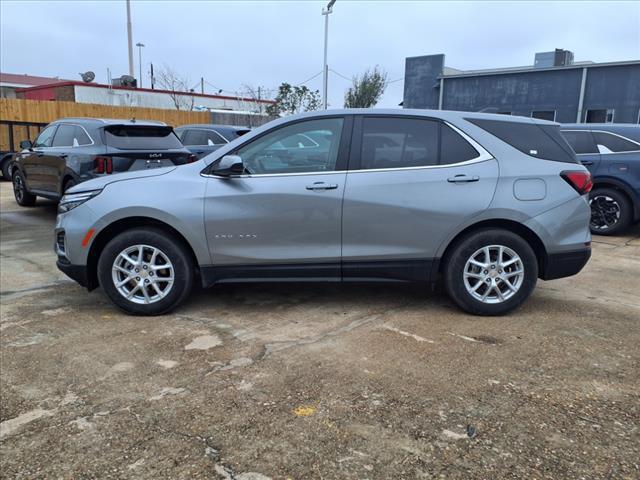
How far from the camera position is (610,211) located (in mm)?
8398

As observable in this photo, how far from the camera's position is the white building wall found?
25.1m

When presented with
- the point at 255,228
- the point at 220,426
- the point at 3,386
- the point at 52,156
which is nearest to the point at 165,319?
the point at 255,228

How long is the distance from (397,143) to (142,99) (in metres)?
26.1

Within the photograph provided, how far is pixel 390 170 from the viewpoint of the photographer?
4359 mm

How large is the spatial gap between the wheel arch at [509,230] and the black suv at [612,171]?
4.68 metres

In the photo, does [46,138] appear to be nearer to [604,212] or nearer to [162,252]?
[162,252]

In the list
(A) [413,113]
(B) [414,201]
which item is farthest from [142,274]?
(A) [413,113]

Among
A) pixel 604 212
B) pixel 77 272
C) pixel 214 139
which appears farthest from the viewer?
pixel 214 139

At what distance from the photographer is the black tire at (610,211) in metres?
8.26

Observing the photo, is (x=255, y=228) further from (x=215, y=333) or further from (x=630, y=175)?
(x=630, y=175)

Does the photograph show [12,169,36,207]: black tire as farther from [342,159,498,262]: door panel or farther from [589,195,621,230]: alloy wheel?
[589,195,621,230]: alloy wheel

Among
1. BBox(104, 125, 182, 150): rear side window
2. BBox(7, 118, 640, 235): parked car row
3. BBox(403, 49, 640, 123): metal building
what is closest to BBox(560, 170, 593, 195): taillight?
BBox(7, 118, 640, 235): parked car row

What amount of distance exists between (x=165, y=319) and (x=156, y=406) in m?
1.47

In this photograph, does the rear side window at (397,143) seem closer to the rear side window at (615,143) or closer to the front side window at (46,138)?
the rear side window at (615,143)
